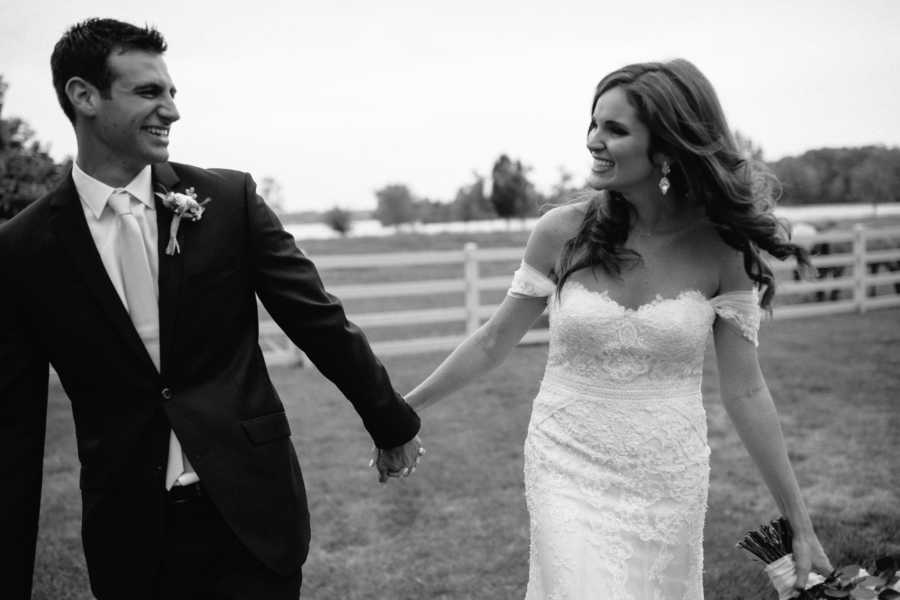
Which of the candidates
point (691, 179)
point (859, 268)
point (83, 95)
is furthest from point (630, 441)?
point (859, 268)

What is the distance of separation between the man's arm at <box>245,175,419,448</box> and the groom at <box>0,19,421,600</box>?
11cm

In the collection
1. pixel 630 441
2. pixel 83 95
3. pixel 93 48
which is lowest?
pixel 630 441

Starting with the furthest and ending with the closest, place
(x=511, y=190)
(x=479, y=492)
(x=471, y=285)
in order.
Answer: (x=511, y=190), (x=471, y=285), (x=479, y=492)

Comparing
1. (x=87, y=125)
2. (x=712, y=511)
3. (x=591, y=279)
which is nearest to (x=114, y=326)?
(x=87, y=125)

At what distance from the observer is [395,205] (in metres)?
58.6

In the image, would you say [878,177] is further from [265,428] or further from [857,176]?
[265,428]

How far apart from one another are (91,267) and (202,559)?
0.98 metres

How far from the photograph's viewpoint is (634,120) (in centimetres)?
302

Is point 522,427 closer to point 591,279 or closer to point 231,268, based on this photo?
point 591,279

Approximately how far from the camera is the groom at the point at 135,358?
100 inches

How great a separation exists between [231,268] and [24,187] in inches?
300

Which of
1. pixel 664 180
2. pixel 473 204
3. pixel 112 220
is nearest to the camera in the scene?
pixel 112 220

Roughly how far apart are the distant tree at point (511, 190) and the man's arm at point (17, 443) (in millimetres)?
49835

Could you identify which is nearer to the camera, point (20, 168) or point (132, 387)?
point (132, 387)
